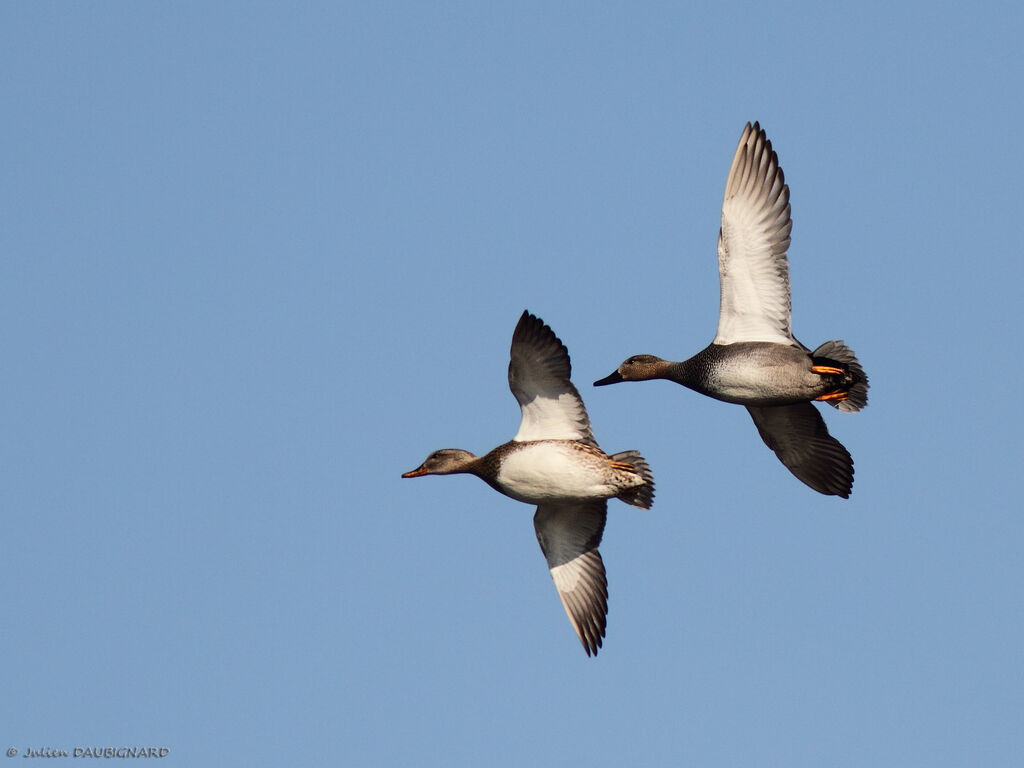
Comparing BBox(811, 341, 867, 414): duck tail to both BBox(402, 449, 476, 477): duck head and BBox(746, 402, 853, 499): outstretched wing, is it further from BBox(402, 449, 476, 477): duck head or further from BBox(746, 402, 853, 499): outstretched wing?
BBox(402, 449, 476, 477): duck head

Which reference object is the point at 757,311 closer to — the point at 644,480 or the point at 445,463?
the point at 644,480

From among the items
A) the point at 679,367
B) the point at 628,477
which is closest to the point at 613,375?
the point at 679,367

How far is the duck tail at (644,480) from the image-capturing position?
701 inches

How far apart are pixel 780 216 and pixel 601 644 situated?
5.40 meters

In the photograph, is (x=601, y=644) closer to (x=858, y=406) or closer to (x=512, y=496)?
(x=512, y=496)

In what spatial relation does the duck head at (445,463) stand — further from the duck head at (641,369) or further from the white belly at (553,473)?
the duck head at (641,369)

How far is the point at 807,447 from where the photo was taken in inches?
793

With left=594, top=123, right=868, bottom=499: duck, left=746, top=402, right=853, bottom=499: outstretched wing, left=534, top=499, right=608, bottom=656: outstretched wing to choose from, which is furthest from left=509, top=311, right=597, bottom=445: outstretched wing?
left=746, top=402, right=853, bottom=499: outstretched wing

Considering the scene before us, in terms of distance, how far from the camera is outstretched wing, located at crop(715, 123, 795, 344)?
17.9 metres

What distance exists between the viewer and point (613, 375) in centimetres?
1994

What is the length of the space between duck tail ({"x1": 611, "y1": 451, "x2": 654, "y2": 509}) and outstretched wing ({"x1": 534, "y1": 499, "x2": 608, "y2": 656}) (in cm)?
87

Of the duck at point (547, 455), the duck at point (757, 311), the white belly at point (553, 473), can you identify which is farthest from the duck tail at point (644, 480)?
the duck at point (757, 311)

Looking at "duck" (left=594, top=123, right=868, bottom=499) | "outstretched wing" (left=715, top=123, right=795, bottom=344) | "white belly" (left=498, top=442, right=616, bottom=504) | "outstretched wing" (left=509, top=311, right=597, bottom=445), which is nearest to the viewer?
"outstretched wing" (left=509, top=311, right=597, bottom=445)

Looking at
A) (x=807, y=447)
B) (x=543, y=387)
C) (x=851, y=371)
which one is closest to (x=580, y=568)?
(x=543, y=387)
